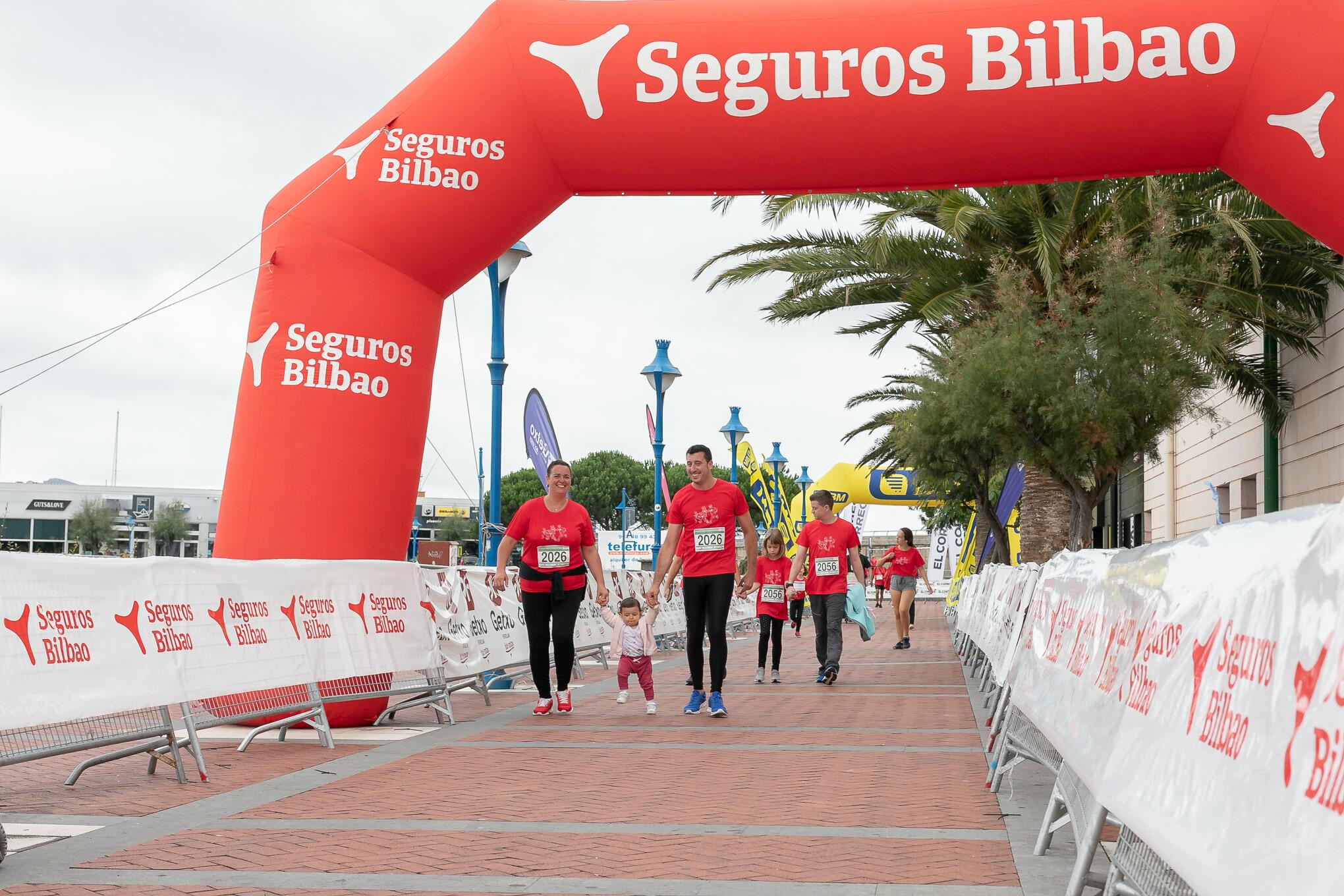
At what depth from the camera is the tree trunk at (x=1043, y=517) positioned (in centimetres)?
2152

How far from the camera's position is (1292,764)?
249cm

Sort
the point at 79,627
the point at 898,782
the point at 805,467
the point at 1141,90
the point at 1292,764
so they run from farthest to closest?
the point at 805,467 < the point at 1141,90 < the point at 898,782 < the point at 79,627 < the point at 1292,764

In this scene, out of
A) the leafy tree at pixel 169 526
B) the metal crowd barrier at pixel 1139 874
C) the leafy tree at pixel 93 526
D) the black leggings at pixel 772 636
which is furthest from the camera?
the leafy tree at pixel 169 526

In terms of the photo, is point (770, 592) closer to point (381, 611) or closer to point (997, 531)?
Answer: point (381, 611)

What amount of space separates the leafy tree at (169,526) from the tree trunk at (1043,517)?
7298cm

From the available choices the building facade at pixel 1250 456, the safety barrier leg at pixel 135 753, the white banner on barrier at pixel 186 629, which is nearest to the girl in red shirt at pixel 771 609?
the white banner on barrier at pixel 186 629

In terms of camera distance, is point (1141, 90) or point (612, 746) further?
point (1141, 90)

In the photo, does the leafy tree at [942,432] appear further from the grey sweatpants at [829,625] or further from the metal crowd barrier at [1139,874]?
the metal crowd barrier at [1139,874]

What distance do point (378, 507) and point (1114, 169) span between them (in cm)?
573

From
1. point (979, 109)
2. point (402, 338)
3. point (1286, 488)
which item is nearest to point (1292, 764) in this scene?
point (979, 109)

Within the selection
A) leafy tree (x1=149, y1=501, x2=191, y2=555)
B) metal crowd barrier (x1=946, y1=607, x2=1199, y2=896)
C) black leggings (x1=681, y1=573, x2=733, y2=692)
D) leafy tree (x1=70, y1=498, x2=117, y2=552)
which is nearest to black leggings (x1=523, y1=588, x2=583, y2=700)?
black leggings (x1=681, y1=573, x2=733, y2=692)

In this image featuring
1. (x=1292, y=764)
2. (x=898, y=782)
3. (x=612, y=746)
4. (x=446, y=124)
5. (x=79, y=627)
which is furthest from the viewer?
(x=446, y=124)

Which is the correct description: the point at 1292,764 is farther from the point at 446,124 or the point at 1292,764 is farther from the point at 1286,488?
the point at 1286,488

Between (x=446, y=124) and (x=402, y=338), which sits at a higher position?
(x=446, y=124)
